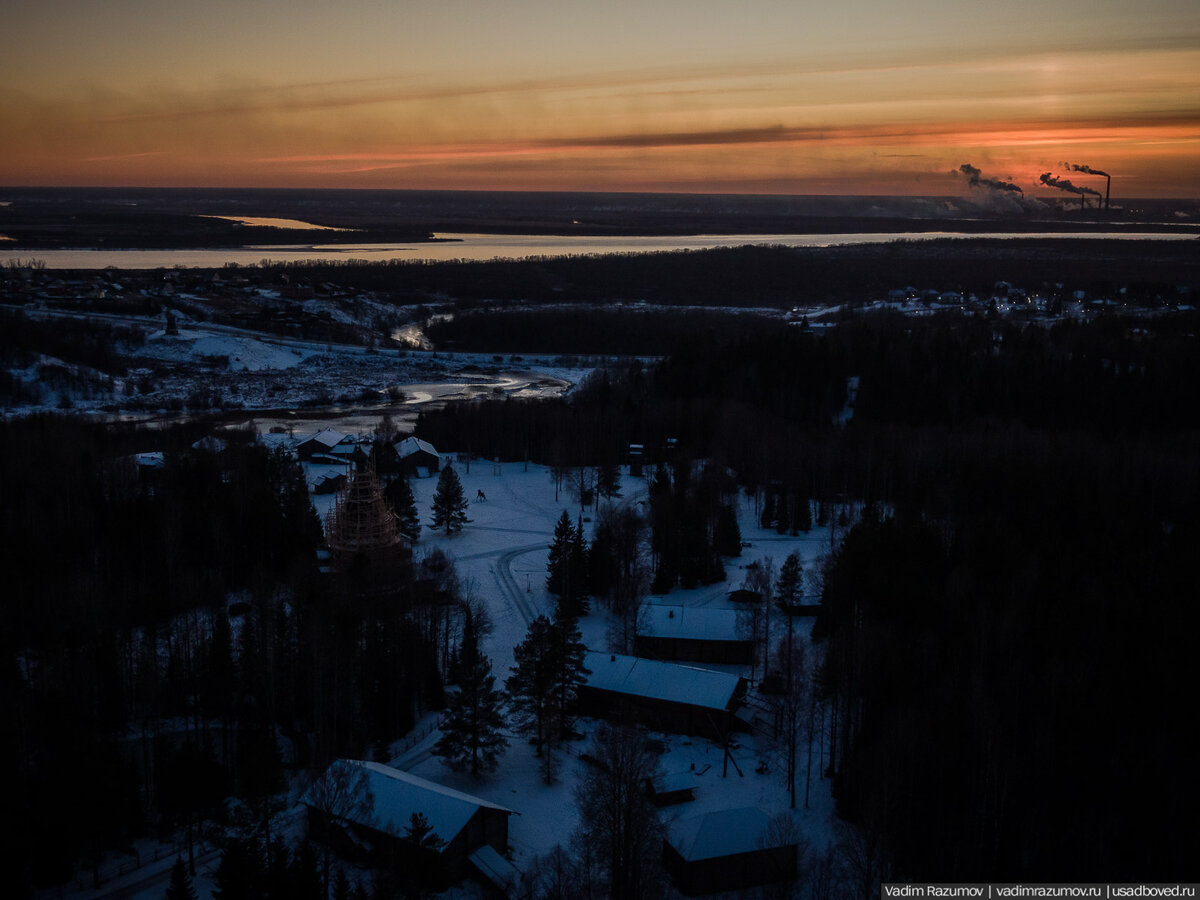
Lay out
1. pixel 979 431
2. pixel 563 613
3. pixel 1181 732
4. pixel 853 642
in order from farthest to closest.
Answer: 1. pixel 979 431
2. pixel 563 613
3. pixel 853 642
4. pixel 1181 732

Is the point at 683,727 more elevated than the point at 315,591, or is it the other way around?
the point at 315,591

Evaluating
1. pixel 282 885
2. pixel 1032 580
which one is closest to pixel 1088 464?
pixel 1032 580

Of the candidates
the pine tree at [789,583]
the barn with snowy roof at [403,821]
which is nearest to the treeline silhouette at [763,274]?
the pine tree at [789,583]

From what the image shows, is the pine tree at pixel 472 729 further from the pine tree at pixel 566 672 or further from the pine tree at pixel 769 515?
the pine tree at pixel 769 515

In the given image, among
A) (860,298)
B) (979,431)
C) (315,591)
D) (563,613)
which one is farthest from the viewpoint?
(860,298)

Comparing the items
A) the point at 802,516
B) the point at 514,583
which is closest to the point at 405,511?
the point at 514,583

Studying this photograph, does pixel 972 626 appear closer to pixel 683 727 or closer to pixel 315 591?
pixel 683 727

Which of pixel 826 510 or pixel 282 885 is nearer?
pixel 282 885

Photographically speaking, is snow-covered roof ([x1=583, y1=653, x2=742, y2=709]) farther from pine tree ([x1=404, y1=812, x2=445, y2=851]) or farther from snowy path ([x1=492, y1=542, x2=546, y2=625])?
pine tree ([x1=404, y1=812, x2=445, y2=851])
